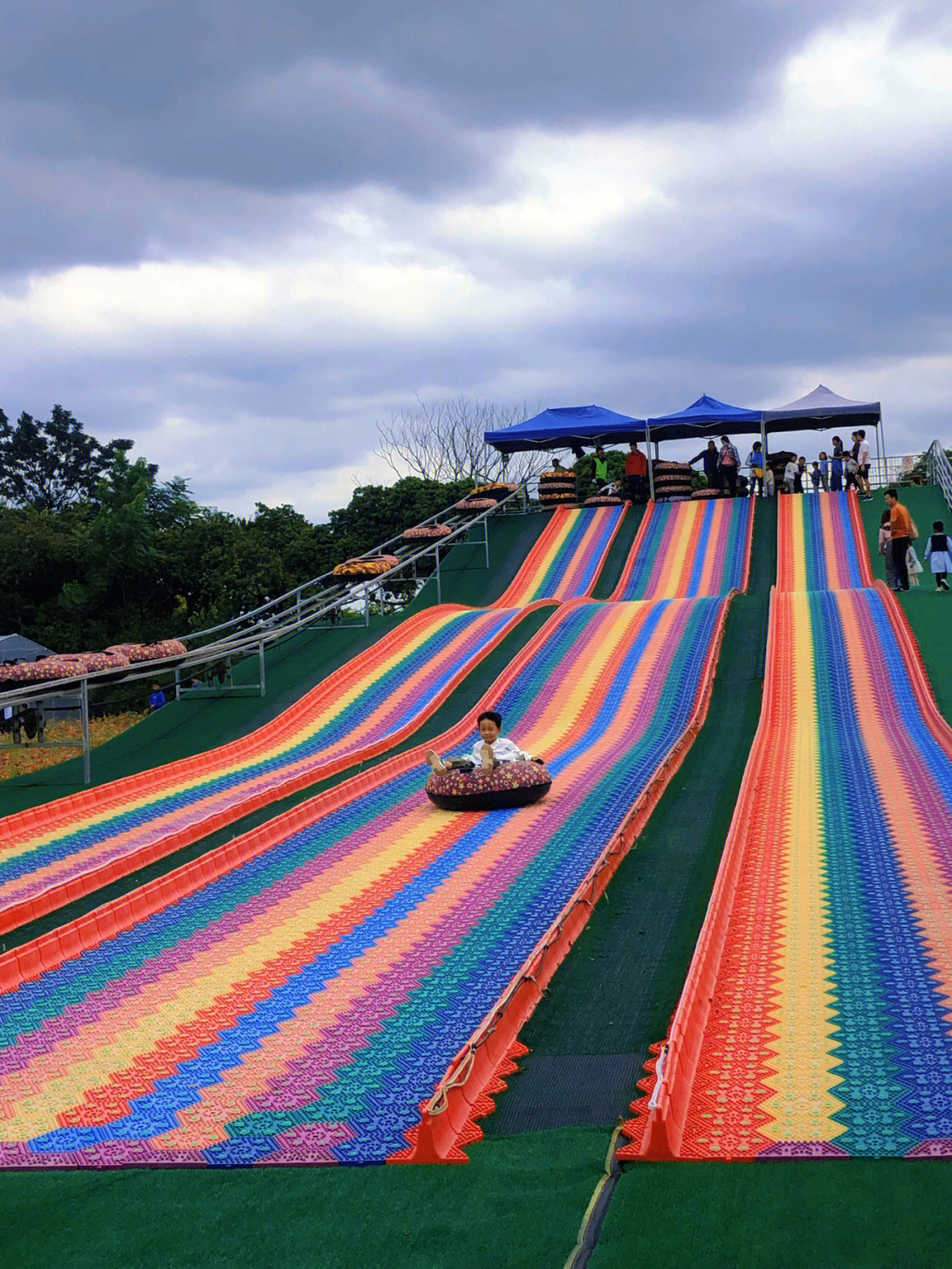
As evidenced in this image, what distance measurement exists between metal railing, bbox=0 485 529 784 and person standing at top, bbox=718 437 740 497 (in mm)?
3842

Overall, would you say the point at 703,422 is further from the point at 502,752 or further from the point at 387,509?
the point at 502,752

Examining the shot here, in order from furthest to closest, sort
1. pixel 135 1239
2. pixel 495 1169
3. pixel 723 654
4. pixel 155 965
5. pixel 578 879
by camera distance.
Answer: pixel 723 654, pixel 578 879, pixel 155 965, pixel 495 1169, pixel 135 1239

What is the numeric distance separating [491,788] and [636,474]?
1649 centimetres

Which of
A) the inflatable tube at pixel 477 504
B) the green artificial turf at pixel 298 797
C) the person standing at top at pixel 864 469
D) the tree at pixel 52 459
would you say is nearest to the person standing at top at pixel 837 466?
the person standing at top at pixel 864 469

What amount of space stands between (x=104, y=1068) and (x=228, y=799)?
5.28 meters

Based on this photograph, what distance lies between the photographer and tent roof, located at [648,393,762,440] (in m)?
25.2

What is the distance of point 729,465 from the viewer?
24.8 m

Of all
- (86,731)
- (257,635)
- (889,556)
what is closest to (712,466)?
(889,556)

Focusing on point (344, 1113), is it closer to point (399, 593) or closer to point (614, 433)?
point (399, 593)

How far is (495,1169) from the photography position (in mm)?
3938

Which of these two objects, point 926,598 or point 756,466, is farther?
point 756,466

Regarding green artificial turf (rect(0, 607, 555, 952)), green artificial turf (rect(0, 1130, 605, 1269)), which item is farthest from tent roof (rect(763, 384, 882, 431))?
green artificial turf (rect(0, 1130, 605, 1269))

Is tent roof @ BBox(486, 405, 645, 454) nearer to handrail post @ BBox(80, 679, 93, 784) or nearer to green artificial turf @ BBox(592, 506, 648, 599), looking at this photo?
green artificial turf @ BBox(592, 506, 648, 599)

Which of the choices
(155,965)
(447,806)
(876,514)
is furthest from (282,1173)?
(876,514)
